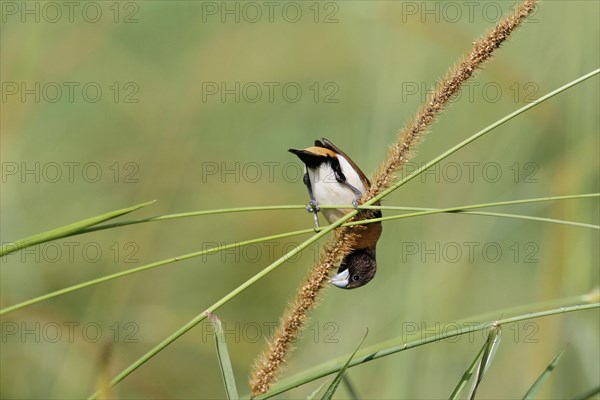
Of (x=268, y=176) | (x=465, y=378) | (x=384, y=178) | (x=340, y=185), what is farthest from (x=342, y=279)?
(x=268, y=176)

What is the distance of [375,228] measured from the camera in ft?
10.9

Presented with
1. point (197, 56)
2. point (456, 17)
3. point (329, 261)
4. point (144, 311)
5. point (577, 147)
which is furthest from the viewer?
point (197, 56)

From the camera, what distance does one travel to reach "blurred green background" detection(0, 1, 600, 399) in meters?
Answer: 3.30

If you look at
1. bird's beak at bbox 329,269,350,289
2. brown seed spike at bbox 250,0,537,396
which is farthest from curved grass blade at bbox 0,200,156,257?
bird's beak at bbox 329,269,350,289

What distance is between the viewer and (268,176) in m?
5.16

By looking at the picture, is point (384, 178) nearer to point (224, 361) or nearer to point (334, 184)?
point (224, 361)

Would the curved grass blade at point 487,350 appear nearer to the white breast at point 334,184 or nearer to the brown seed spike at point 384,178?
the brown seed spike at point 384,178

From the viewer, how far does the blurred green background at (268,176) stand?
3.30 meters

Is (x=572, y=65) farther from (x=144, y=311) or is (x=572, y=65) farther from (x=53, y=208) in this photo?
(x=53, y=208)

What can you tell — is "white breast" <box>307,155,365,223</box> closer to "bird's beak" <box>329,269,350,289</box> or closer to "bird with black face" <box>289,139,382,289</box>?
"bird with black face" <box>289,139,382,289</box>

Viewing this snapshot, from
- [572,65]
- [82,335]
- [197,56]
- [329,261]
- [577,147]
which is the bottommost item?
[82,335]

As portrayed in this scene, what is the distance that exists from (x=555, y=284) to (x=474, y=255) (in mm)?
648

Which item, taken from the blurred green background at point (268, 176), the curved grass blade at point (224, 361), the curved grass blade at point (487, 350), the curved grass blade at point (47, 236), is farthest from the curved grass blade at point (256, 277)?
the blurred green background at point (268, 176)

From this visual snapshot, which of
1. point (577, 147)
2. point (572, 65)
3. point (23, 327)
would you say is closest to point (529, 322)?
point (577, 147)
